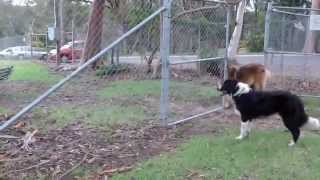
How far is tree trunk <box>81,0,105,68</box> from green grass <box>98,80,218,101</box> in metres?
3.58

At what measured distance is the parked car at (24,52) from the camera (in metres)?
28.7

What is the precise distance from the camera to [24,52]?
30.2 metres

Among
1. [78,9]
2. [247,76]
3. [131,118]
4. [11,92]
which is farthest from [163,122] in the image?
[78,9]

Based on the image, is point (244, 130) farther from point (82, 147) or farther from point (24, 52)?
point (24, 52)

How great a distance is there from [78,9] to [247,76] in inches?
594

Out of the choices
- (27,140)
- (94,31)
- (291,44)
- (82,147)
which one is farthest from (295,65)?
(94,31)

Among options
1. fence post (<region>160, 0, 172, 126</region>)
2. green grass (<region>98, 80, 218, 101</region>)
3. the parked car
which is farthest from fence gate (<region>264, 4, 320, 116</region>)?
the parked car

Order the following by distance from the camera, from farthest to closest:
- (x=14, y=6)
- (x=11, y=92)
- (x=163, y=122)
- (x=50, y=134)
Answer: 1. (x=14, y=6)
2. (x=11, y=92)
3. (x=163, y=122)
4. (x=50, y=134)

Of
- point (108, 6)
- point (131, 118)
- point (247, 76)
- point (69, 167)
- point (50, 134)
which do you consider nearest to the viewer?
point (69, 167)

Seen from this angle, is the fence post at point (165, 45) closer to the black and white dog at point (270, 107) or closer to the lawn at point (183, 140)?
the lawn at point (183, 140)

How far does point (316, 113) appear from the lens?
8.81 m

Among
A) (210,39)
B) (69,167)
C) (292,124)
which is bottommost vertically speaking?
(69,167)

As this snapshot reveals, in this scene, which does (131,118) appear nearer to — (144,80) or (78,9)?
(144,80)

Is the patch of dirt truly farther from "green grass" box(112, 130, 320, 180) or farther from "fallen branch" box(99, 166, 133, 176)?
"green grass" box(112, 130, 320, 180)
